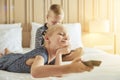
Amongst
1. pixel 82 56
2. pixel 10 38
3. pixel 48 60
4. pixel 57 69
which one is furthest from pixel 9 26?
pixel 57 69

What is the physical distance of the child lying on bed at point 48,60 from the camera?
3.80 ft

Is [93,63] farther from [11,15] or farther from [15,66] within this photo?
[11,15]

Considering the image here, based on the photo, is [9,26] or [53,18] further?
[9,26]

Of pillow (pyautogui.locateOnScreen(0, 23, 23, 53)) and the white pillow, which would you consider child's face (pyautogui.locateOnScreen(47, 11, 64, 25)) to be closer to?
pillow (pyautogui.locateOnScreen(0, 23, 23, 53))

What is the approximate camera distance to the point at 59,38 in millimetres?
1389

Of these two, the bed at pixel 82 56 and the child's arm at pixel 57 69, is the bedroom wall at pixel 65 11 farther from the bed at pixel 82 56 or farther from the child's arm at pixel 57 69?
the child's arm at pixel 57 69

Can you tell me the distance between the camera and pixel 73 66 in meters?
1.13

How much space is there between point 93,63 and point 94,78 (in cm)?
27

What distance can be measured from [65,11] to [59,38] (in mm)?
2193

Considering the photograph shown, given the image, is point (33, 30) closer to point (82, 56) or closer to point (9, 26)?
point (9, 26)

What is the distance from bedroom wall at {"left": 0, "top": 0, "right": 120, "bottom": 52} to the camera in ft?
10.8

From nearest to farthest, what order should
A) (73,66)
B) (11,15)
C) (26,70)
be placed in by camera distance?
(73,66), (26,70), (11,15)

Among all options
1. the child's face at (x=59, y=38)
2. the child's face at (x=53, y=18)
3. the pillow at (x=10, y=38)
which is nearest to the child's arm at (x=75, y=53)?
the child's face at (x=59, y=38)

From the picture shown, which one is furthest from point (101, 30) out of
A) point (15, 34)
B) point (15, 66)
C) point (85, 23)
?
point (15, 66)
